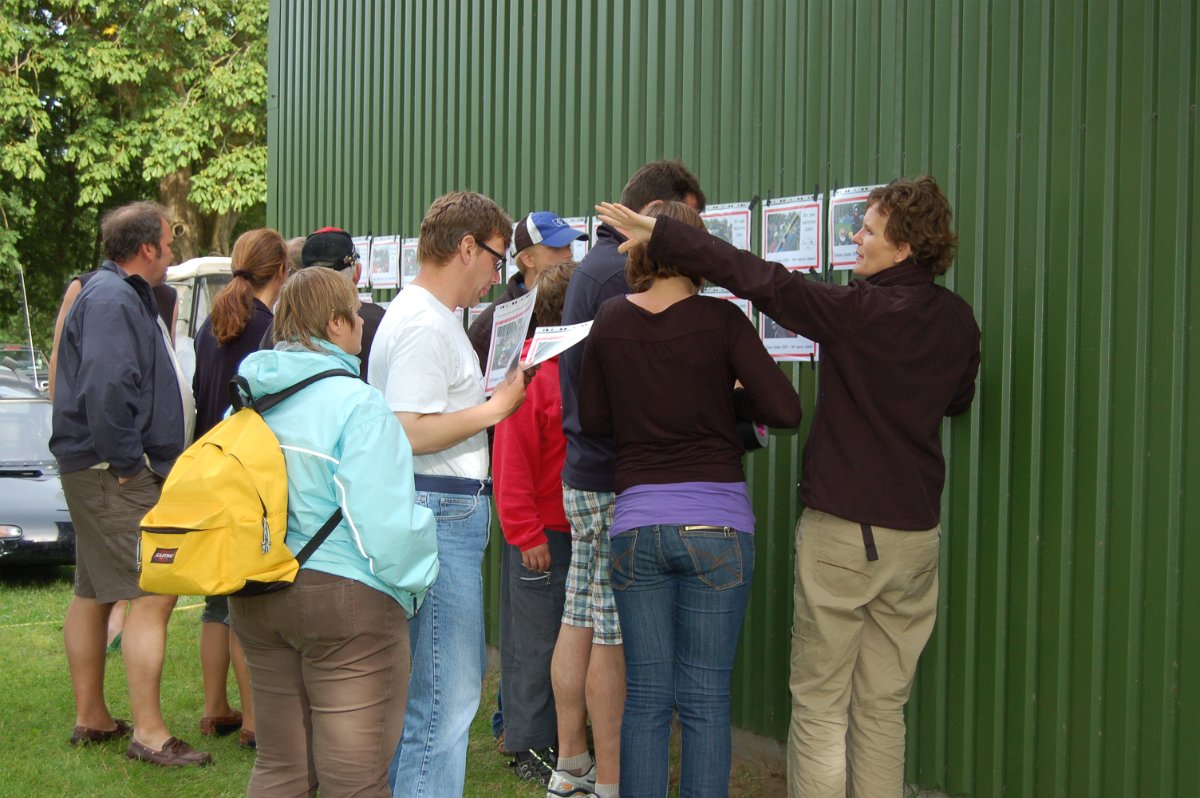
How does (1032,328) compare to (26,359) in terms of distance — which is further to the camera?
(26,359)

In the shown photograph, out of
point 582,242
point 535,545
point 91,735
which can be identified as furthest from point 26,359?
point 535,545

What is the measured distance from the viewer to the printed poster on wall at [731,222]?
491 cm

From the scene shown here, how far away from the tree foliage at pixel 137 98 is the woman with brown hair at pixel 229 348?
1534 centimetres

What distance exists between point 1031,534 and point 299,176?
634cm

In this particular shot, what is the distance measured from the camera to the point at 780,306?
3.48 meters

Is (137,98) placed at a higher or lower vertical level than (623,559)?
higher

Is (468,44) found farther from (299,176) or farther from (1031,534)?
(1031,534)

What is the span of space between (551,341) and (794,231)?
5.16ft

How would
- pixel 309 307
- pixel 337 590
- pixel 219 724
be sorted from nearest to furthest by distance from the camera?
1. pixel 337 590
2. pixel 309 307
3. pixel 219 724

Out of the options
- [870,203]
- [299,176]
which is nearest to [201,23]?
[299,176]

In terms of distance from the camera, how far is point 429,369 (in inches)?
134

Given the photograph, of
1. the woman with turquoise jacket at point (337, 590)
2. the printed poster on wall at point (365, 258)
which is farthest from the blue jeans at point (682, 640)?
the printed poster on wall at point (365, 258)

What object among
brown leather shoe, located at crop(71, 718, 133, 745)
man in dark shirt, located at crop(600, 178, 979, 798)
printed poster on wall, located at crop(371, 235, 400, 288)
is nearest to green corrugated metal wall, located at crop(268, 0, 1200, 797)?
man in dark shirt, located at crop(600, 178, 979, 798)

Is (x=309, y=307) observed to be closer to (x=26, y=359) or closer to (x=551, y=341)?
(x=551, y=341)
